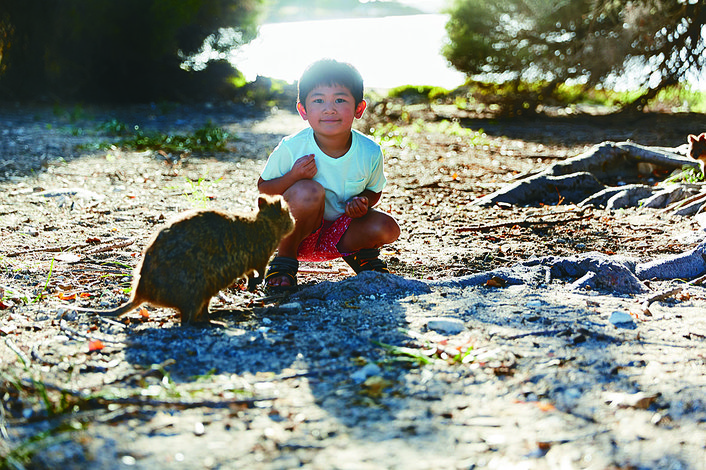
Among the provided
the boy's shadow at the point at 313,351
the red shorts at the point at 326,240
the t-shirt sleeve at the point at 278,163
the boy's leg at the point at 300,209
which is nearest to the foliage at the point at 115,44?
the t-shirt sleeve at the point at 278,163

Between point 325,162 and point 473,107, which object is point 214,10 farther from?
point 325,162

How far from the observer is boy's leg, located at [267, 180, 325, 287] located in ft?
10.9

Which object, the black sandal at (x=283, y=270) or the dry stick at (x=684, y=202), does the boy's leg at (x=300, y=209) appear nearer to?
the black sandal at (x=283, y=270)

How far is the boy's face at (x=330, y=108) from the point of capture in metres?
3.30

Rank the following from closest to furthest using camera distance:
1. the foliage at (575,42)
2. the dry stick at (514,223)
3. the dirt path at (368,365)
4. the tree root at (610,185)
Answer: the dirt path at (368,365), the dry stick at (514,223), the tree root at (610,185), the foliage at (575,42)

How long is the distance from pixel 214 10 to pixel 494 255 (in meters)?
10.5

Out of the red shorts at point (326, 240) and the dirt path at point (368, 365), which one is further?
the red shorts at point (326, 240)

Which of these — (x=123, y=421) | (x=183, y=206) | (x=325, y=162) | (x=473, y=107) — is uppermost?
(x=473, y=107)

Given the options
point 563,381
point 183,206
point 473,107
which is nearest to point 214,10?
point 473,107

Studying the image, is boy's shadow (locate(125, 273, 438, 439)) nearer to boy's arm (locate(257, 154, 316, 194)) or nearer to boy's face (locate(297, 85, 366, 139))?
boy's arm (locate(257, 154, 316, 194))

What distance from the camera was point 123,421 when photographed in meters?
1.84

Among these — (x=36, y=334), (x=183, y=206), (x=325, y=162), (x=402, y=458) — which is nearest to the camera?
(x=402, y=458)

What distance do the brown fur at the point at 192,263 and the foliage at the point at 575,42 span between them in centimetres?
910

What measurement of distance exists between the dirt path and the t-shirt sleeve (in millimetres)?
619
